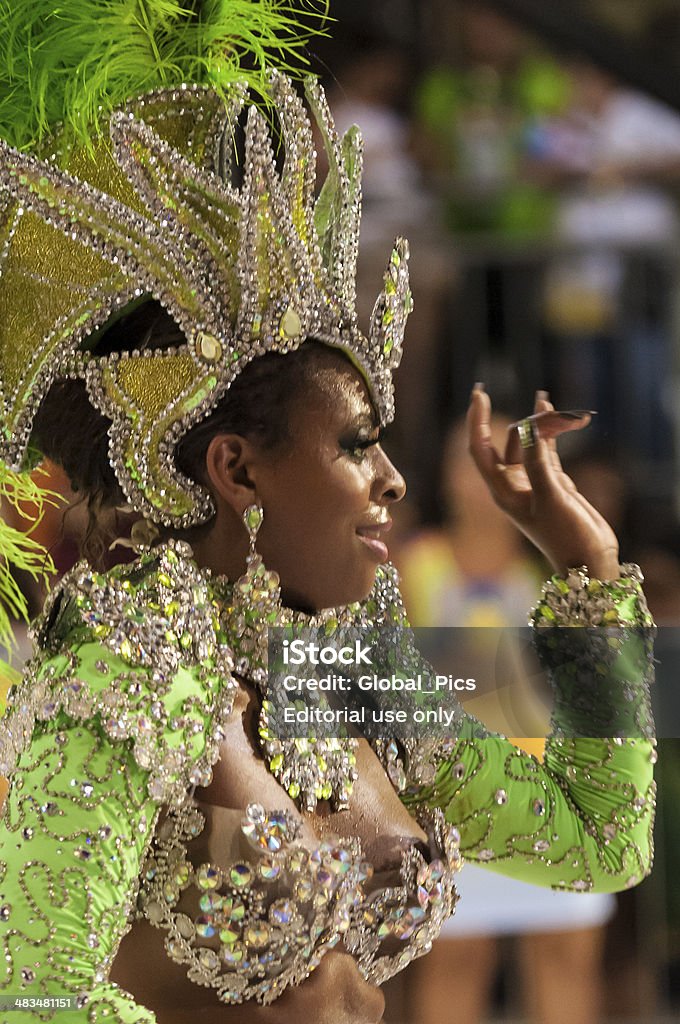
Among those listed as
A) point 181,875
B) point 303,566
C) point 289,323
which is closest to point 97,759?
point 181,875

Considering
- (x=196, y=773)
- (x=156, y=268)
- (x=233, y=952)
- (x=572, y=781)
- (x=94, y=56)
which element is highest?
(x=94, y=56)

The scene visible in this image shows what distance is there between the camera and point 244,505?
1045 millimetres

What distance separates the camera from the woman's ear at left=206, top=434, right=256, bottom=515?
1028mm

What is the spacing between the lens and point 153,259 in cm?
100

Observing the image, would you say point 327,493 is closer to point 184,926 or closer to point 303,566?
point 303,566

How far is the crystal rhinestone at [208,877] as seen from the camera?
39.1 inches

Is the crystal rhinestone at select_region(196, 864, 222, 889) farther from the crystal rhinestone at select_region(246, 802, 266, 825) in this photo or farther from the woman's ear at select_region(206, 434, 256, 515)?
the woman's ear at select_region(206, 434, 256, 515)

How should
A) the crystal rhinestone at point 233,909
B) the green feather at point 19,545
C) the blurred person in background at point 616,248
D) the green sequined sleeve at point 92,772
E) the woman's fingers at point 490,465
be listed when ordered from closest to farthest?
the green sequined sleeve at point 92,772 < the crystal rhinestone at point 233,909 < the green feather at point 19,545 < the woman's fingers at point 490,465 < the blurred person in background at point 616,248

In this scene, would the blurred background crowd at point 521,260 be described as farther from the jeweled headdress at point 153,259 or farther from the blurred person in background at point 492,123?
the jeweled headdress at point 153,259

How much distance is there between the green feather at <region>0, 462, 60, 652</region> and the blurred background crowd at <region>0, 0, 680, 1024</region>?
392 mm

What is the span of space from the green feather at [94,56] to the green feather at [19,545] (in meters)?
0.28

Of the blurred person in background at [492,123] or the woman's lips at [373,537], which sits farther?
the blurred person in background at [492,123]

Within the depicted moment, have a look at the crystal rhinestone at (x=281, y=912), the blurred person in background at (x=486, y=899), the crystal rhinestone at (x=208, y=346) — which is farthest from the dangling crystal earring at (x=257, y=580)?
the blurred person in background at (x=486, y=899)

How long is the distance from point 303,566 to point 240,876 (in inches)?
9.4
